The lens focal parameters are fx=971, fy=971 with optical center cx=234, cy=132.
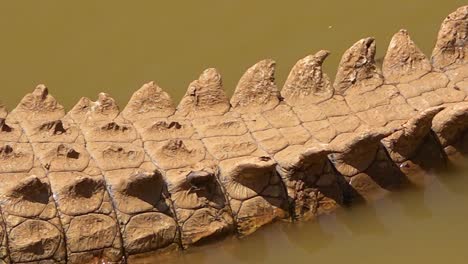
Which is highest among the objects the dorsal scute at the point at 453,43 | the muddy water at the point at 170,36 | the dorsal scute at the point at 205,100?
the muddy water at the point at 170,36

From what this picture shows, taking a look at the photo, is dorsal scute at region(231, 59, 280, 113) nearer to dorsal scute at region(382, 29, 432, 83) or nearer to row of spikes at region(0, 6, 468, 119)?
row of spikes at region(0, 6, 468, 119)

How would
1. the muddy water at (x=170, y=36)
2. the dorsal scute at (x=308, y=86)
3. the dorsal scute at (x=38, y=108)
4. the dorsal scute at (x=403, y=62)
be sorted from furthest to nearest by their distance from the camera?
the muddy water at (x=170, y=36), the dorsal scute at (x=403, y=62), the dorsal scute at (x=308, y=86), the dorsal scute at (x=38, y=108)

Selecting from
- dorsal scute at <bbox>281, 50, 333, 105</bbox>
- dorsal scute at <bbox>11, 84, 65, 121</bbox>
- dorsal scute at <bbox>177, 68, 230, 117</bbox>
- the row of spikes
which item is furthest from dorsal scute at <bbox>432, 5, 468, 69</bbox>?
dorsal scute at <bbox>11, 84, 65, 121</bbox>

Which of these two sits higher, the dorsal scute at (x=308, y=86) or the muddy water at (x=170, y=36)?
the muddy water at (x=170, y=36)

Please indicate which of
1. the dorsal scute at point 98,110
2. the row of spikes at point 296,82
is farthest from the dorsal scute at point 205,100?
the dorsal scute at point 98,110

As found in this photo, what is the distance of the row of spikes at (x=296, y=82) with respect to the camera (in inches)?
179

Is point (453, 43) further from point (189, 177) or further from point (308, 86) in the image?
point (189, 177)

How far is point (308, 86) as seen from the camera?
4707 mm

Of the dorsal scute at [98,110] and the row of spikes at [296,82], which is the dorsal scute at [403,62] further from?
the dorsal scute at [98,110]

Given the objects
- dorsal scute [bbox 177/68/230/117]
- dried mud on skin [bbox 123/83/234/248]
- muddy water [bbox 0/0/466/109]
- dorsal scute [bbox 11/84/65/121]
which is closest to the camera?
dried mud on skin [bbox 123/83/234/248]

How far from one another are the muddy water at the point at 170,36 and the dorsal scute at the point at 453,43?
2.51ft

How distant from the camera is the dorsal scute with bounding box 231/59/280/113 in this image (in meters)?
4.65

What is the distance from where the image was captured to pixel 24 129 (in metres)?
4.32

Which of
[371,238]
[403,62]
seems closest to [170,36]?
[403,62]
